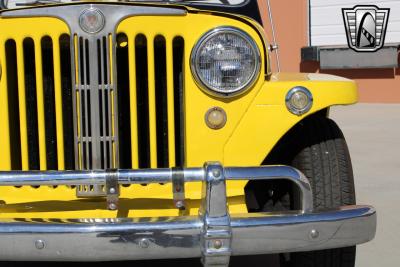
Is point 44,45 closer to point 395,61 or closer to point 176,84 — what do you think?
point 176,84

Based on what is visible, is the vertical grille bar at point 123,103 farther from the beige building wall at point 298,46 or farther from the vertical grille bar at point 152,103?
the beige building wall at point 298,46

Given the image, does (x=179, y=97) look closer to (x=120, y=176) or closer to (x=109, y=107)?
(x=109, y=107)

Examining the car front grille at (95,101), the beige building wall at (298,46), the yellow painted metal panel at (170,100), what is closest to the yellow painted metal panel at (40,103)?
the car front grille at (95,101)

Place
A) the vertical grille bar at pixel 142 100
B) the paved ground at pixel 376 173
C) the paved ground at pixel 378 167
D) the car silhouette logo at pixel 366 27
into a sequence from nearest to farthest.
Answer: the vertical grille bar at pixel 142 100 < the paved ground at pixel 376 173 < the paved ground at pixel 378 167 < the car silhouette logo at pixel 366 27

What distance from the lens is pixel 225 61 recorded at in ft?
8.02

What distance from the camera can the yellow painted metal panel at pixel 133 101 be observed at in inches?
96.3

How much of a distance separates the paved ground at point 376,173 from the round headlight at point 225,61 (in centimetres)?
111

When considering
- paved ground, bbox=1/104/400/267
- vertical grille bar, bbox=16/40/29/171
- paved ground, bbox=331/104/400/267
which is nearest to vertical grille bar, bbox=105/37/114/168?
vertical grille bar, bbox=16/40/29/171

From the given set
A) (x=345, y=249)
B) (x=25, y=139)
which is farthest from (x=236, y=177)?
(x=25, y=139)

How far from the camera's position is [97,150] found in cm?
248

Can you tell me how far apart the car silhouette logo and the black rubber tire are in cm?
873

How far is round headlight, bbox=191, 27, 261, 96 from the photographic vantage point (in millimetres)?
2451

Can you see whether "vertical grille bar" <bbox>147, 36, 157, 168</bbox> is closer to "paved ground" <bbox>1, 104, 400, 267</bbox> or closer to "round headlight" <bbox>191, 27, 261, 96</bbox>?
"round headlight" <bbox>191, 27, 261, 96</bbox>

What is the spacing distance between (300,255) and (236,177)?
2.11 ft
